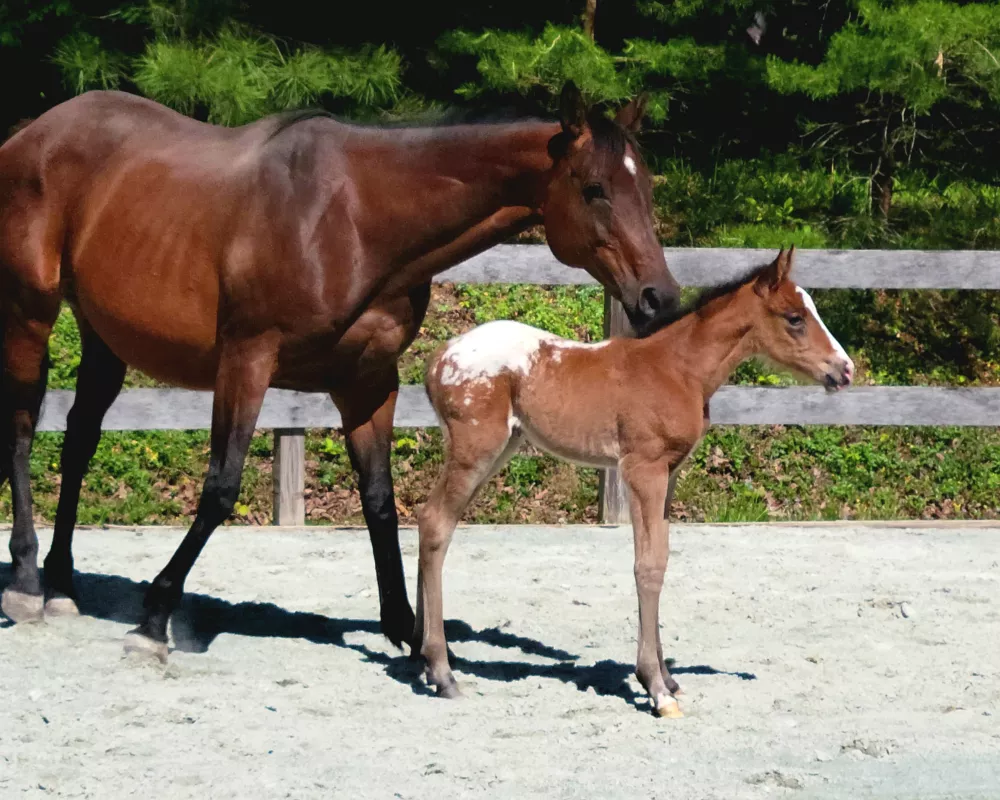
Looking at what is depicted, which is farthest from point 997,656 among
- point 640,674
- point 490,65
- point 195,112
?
point 195,112

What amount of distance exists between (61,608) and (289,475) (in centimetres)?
203

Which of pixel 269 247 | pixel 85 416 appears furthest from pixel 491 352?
pixel 85 416

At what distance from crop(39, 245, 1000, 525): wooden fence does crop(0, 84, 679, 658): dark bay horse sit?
5.10 ft

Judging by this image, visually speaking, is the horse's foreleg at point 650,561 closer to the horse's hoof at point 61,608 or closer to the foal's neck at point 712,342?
the foal's neck at point 712,342

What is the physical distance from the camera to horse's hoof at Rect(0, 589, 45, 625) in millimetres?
5332

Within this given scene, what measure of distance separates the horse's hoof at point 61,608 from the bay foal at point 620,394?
159 centimetres

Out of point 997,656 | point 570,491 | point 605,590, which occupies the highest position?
point 997,656

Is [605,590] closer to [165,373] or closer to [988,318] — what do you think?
[165,373]

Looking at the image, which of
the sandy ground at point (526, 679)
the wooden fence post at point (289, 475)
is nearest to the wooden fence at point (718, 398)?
the wooden fence post at point (289, 475)

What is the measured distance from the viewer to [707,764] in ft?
12.7

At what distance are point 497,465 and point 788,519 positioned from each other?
3.87m

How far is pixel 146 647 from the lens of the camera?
482 cm

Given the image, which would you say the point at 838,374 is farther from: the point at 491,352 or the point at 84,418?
the point at 84,418

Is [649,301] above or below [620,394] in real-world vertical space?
above
